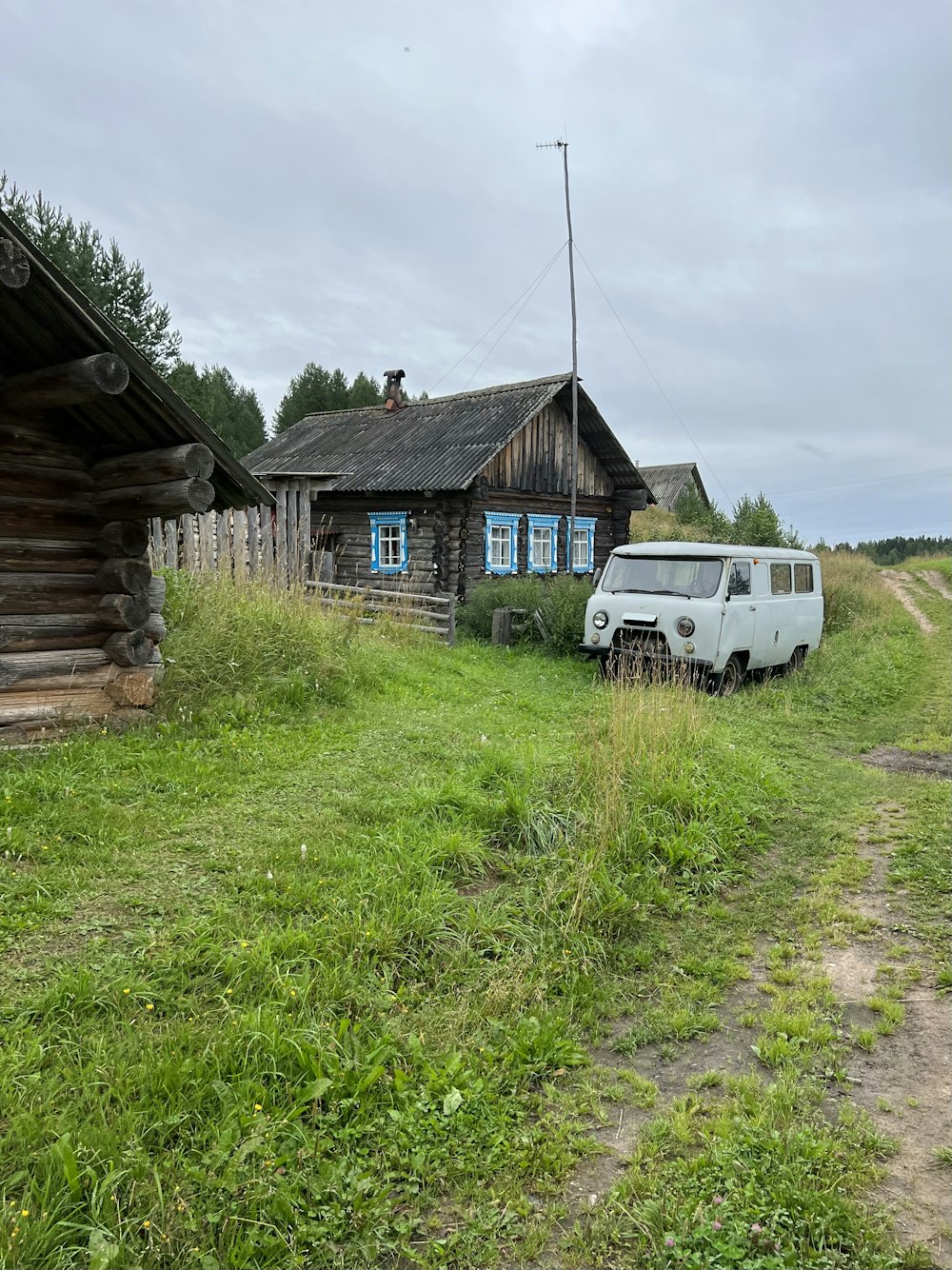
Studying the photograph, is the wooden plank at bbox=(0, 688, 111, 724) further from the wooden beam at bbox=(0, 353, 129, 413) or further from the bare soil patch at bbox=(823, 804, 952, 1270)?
the bare soil patch at bbox=(823, 804, 952, 1270)

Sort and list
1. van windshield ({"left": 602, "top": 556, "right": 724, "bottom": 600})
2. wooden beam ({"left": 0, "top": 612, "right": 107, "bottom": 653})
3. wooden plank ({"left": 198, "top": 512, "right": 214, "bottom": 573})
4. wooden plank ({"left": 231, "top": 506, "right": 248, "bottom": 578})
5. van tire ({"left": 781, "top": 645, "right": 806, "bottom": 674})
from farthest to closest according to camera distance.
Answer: wooden plank ({"left": 198, "top": 512, "right": 214, "bottom": 573}), van tire ({"left": 781, "top": 645, "right": 806, "bottom": 674}), wooden plank ({"left": 231, "top": 506, "right": 248, "bottom": 578}), van windshield ({"left": 602, "top": 556, "right": 724, "bottom": 600}), wooden beam ({"left": 0, "top": 612, "right": 107, "bottom": 653})

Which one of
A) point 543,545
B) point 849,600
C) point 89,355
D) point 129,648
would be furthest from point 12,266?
point 849,600

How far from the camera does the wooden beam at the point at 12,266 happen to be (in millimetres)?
4695

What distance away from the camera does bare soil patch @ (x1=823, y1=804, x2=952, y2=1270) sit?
2.43 metres

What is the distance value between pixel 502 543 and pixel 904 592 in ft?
50.9

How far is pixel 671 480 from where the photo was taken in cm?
4419

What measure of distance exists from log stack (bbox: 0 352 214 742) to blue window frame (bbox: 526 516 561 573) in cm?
1266

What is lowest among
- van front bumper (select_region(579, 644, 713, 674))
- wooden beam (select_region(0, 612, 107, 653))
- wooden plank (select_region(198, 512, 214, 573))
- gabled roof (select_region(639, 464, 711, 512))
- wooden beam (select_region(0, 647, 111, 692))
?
van front bumper (select_region(579, 644, 713, 674))

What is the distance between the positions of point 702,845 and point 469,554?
12303 millimetres

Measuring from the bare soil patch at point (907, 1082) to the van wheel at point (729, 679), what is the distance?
571 centimetres

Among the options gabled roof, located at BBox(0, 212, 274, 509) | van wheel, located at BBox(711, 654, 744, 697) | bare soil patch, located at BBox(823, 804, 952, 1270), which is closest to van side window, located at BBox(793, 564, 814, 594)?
van wheel, located at BBox(711, 654, 744, 697)

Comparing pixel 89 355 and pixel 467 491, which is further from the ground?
pixel 467 491

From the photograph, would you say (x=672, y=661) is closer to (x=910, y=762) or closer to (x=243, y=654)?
(x=910, y=762)

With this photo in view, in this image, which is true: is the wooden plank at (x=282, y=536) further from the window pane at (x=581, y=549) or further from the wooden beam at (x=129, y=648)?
the window pane at (x=581, y=549)
